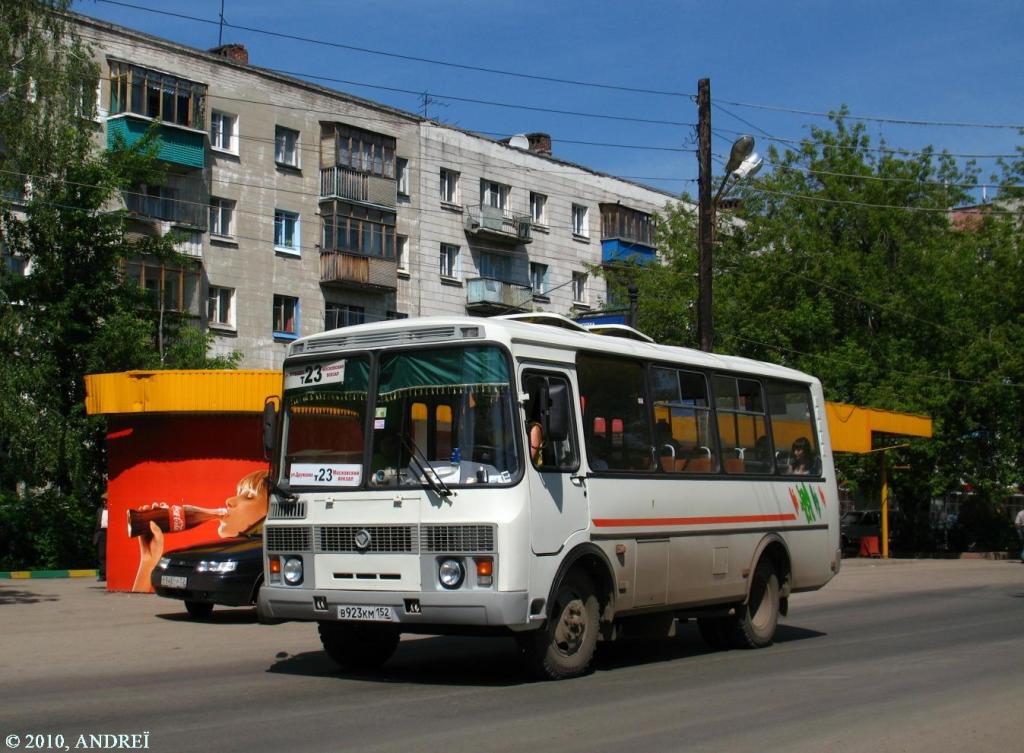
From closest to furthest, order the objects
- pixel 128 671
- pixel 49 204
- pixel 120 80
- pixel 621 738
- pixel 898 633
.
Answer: pixel 621 738, pixel 128 671, pixel 898 633, pixel 49 204, pixel 120 80

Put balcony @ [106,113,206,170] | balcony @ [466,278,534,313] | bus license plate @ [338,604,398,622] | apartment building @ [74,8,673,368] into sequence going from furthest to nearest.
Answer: balcony @ [466,278,534,313], apartment building @ [74,8,673,368], balcony @ [106,113,206,170], bus license plate @ [338,604,398,622]

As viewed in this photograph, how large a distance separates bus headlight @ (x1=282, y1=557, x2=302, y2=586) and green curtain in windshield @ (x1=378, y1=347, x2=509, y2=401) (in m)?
1.56

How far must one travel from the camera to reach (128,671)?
1179 centimetres

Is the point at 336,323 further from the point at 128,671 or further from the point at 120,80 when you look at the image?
the point at 128,671

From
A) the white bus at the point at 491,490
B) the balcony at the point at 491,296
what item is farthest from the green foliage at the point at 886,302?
the white bus at the point at 491,490

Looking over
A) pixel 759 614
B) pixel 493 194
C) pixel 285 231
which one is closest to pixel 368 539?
pixel 759 614

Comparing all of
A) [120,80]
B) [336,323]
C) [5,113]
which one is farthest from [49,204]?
[336,323]

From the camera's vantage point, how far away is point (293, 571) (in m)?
10.6

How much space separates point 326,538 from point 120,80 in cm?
3259

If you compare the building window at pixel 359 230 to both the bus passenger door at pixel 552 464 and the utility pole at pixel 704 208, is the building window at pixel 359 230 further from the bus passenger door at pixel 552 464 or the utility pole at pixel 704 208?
the bus passenger door at pixel 552 464

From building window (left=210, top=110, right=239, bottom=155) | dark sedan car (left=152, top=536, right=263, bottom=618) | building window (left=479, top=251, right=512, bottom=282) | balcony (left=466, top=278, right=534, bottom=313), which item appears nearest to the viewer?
dark sedan car (left=152, top=536, right=263, bottom=618)

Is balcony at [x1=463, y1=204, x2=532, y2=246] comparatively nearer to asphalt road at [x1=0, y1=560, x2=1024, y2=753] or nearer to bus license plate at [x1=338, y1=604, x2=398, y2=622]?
asphalt road at [x1=0, y1=560, x2=1024, y2=753]

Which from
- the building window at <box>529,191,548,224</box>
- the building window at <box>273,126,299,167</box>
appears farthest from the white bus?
the building window at <box>529,191,548,224</box>

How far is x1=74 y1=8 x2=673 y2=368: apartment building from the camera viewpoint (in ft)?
133
